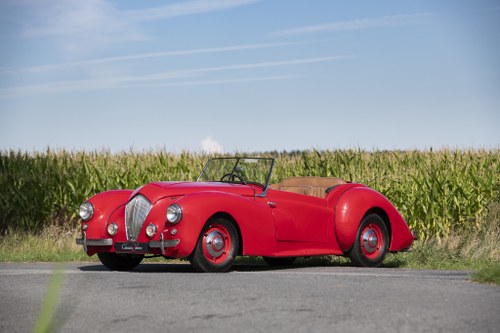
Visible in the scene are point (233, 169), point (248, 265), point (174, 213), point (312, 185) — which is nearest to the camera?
point (174, 213)

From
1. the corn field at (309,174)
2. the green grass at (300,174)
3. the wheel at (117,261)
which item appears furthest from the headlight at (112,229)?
the corn field at (309,174)

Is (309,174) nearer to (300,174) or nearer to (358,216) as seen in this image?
(300,174)

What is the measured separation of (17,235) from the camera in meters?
20.4

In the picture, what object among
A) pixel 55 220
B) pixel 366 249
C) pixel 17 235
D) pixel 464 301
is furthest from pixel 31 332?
pixel 55 220

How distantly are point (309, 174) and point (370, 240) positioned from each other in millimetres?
9970

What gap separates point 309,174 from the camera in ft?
74.9

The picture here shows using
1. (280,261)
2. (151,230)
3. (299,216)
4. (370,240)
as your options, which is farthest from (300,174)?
(151,230)

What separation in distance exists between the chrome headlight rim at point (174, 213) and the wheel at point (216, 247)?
1.27 ft

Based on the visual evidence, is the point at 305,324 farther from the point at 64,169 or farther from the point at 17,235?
the point at 64,169

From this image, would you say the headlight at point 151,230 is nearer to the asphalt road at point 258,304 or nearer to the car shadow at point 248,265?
the asphalt road at point 258,304

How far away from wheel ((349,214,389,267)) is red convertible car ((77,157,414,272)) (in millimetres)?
16

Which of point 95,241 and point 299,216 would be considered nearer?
point 95,241

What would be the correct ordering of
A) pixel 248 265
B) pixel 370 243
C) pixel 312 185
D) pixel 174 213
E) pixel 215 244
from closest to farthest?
pixel 174 213 < pixel 215 244 < pixel 370 243 < pixel 312 185 < pixel 248 265

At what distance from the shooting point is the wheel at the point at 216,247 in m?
10.7
